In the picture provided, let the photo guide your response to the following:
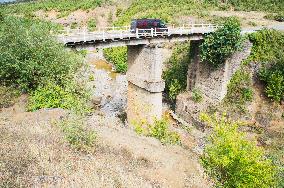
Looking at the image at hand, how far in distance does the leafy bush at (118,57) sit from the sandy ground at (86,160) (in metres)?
35.8

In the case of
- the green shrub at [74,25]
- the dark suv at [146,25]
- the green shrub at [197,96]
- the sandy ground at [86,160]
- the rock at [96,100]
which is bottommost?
the rock at [96,100]

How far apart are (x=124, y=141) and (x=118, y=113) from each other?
24.9 metres

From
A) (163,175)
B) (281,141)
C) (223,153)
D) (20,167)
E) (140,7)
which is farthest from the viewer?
(140,7)

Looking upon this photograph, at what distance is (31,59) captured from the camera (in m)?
27.6

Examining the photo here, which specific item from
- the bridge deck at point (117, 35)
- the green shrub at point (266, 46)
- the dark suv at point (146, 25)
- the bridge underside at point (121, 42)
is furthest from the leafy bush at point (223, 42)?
the dark suv at point (146, 25)

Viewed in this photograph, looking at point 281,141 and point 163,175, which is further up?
point 163,175

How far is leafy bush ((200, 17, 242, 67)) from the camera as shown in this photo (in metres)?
41.3

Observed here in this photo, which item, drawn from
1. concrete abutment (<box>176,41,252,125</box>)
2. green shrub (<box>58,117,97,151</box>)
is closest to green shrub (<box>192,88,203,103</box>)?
concrete abutment (<box>176,41,252,125</box>)

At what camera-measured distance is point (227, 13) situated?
6869 centimetres

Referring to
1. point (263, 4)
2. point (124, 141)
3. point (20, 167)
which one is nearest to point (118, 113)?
point (124, 141)

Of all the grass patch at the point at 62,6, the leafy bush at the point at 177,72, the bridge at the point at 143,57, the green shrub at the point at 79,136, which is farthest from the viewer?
the grass patch at the point at 62,6

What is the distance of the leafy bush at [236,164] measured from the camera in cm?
2031

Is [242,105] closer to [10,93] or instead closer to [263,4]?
[10,93]

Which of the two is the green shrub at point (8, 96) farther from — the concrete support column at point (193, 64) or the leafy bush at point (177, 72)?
the leafy bush at point (177, 72)
